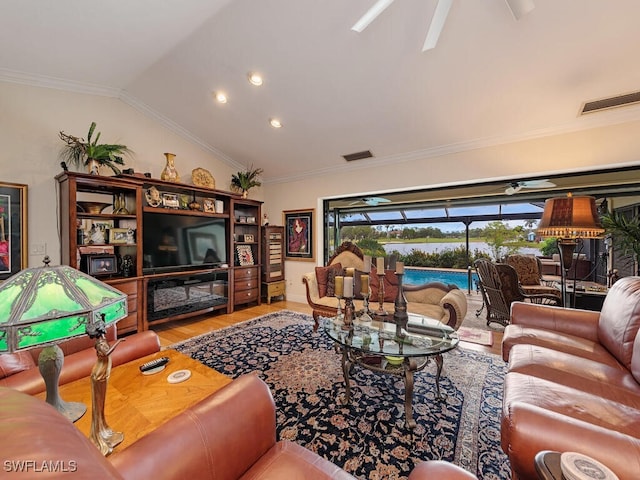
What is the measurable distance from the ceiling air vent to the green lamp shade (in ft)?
14.2

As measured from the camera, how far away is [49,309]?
83cm

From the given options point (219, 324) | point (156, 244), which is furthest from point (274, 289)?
point (156, 244)

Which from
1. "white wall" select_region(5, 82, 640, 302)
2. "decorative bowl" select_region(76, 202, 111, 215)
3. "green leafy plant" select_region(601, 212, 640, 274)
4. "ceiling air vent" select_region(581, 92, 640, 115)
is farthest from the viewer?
"decorative bowl" select_region(76, 202, 111, 215)

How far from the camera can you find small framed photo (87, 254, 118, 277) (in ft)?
10.5

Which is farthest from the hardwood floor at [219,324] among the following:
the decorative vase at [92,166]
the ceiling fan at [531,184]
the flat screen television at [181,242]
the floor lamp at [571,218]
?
the decorative vase at [92,166]

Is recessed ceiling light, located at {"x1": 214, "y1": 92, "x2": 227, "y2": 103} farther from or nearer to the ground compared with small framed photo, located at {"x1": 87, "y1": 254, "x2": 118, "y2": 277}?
farther from the ground

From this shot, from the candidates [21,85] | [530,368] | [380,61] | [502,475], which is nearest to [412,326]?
[530,368]

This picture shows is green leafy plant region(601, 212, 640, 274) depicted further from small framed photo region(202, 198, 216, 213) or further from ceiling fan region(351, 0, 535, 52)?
small framed photo region(202, 198, 216, 213)

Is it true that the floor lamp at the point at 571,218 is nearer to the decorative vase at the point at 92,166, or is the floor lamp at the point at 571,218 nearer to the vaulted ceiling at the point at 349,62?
the vaulted ceiling at the point at 349,62

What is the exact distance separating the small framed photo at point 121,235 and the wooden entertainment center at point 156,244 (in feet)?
0.04

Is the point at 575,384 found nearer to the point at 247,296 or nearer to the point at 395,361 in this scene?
the point at 395,361

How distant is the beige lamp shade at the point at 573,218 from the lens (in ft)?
7.89

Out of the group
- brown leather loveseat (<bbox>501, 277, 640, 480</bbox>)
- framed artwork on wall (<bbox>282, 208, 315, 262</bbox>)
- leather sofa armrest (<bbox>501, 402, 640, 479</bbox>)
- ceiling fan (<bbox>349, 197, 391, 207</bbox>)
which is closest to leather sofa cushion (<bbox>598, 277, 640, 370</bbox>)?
brown leather loveseat (<bbox>501, 277, 640, 480</bbox>)

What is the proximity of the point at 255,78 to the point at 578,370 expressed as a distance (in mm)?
3825
